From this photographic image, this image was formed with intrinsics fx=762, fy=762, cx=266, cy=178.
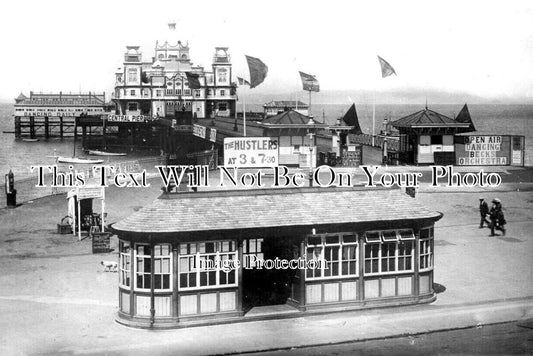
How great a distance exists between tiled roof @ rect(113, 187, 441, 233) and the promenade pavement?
7.44ft

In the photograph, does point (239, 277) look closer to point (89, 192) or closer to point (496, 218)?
point (89, 192)

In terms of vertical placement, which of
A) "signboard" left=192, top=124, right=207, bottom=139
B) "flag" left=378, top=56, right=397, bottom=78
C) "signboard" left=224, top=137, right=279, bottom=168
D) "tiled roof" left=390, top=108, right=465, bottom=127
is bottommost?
"signboard" left=224, top=137, right=279, bottom=168

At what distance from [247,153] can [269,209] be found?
460 inches

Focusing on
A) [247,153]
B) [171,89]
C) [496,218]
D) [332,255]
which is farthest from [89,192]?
[171,89]

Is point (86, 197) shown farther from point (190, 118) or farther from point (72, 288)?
point (190, 118)

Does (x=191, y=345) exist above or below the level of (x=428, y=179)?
below

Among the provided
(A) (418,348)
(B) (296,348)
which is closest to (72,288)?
(B) (296,348)

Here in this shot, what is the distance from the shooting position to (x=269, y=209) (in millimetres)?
18328

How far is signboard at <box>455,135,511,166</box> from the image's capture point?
4222 centimetres

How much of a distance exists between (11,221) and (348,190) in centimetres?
1845

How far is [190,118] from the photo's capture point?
346 ft

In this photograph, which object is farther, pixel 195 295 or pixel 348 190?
pixel 348 190

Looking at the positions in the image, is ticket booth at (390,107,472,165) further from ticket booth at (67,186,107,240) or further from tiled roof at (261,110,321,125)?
ticket booth at (67,186,107,240)

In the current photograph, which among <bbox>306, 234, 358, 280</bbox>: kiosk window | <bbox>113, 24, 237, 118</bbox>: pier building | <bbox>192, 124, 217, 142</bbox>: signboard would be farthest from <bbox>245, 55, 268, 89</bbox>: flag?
<bbox>113, 24, 237, 118</bbox>: pier building
